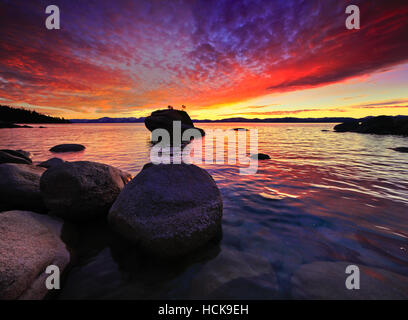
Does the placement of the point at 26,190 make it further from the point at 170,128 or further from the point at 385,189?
the point at 170,128

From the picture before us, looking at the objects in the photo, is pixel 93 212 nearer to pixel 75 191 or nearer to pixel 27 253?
pixel 75 191

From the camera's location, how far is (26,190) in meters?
4.05

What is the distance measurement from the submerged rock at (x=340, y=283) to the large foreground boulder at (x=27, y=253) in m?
3.27

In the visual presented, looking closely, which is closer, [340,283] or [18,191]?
[340,283]

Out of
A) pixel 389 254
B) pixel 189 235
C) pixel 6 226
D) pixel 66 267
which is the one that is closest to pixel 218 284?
pixel 189 235

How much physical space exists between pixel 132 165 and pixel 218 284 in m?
8.75

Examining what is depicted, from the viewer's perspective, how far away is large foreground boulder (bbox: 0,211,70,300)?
197 centimetres

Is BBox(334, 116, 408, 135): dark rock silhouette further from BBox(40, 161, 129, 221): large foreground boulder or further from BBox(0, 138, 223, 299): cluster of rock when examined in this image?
BBox(40, 161, 129, 221): large foreground boulder


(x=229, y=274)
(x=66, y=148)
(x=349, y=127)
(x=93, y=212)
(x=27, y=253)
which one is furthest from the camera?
(x=349, y=127)

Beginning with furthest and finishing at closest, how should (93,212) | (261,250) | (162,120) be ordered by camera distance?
1. (162,120)
2. (93,212)
3. (261,250)

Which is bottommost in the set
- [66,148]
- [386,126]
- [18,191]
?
[18,191]

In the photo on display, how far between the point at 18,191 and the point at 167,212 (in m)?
3.90

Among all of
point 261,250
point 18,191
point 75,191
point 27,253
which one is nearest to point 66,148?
point 18,191

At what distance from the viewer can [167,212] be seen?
9.22 feet
